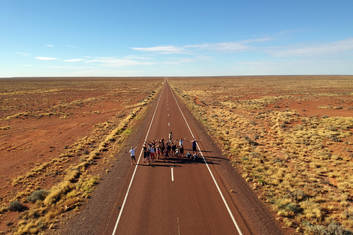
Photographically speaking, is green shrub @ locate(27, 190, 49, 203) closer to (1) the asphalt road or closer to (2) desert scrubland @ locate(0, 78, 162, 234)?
(2) desert scrubland @ locate(0, 78, 162, 234)

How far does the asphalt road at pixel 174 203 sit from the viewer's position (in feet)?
30.4

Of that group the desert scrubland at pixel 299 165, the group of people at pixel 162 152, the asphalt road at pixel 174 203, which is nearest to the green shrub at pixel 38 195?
the asphalt road at pixel 174 203

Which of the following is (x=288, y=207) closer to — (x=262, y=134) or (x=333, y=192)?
(x=333, y=192)

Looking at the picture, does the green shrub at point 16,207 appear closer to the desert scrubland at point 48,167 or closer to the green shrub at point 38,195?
the desert scrubland at point 48,167

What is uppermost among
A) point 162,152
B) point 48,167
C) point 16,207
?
point 162,152

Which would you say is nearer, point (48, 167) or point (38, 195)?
point (38, 195)

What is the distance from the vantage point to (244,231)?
8992 millimetres

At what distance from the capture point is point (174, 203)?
11.0 m

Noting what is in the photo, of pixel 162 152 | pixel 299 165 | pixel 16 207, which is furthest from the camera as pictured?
pixel 162 152

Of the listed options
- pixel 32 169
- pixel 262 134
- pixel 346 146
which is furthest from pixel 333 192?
pixel 32 169

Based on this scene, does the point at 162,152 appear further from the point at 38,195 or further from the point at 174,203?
the point at 38,195

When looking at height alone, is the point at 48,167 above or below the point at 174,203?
below

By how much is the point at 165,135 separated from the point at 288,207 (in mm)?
15458

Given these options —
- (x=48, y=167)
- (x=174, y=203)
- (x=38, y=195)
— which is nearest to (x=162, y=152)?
(x=174, y=203)
